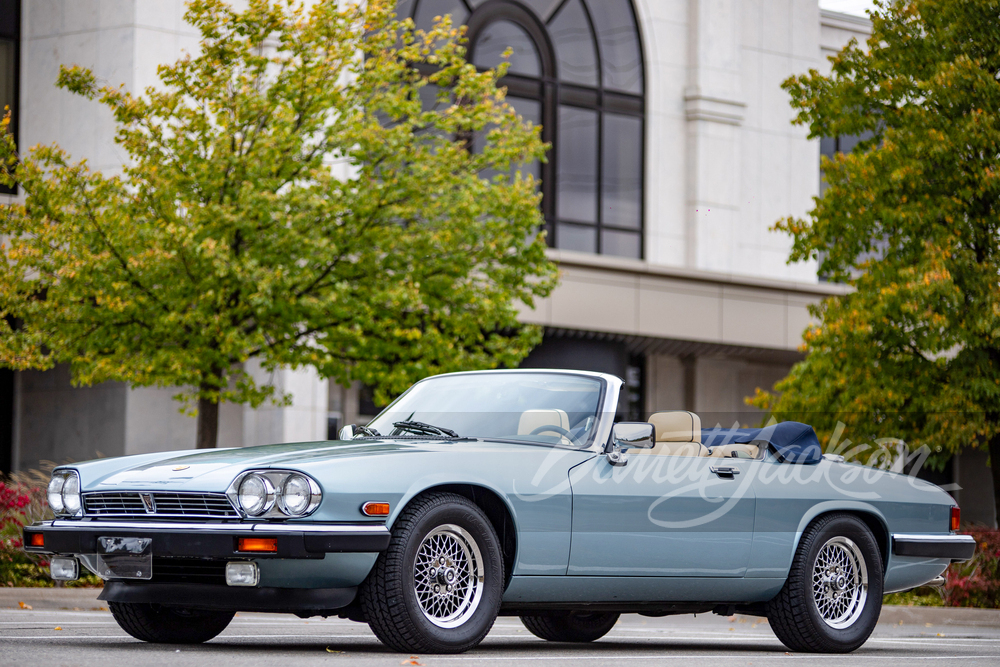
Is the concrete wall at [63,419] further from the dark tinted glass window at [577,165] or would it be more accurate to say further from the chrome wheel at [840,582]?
the chrome wheel at [840,582]

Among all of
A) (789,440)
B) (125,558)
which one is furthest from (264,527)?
(789,440)

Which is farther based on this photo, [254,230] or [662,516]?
[254,230]

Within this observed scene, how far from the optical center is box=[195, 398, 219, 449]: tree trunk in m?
16.1

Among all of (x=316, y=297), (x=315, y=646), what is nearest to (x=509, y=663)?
(x=315, y=646)

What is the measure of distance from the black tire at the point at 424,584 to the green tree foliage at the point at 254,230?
8.11 metres

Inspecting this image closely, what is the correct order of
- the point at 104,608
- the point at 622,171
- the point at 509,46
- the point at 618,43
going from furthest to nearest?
the point at 622,171 → the point at 618,43 → the point at 509,46 → the point at 104,608

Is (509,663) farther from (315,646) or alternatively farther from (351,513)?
(315,646)

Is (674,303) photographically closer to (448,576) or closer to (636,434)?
(636,434)

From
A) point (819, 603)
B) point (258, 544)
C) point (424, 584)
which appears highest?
point (258, 544)

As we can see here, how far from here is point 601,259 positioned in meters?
26.4

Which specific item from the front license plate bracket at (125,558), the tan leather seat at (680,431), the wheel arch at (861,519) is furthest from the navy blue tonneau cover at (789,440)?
the front license plate bracket at (125,558)

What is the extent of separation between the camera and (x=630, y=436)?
738cm

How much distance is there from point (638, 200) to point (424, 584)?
74.0ft

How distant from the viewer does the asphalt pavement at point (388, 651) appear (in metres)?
6.42
